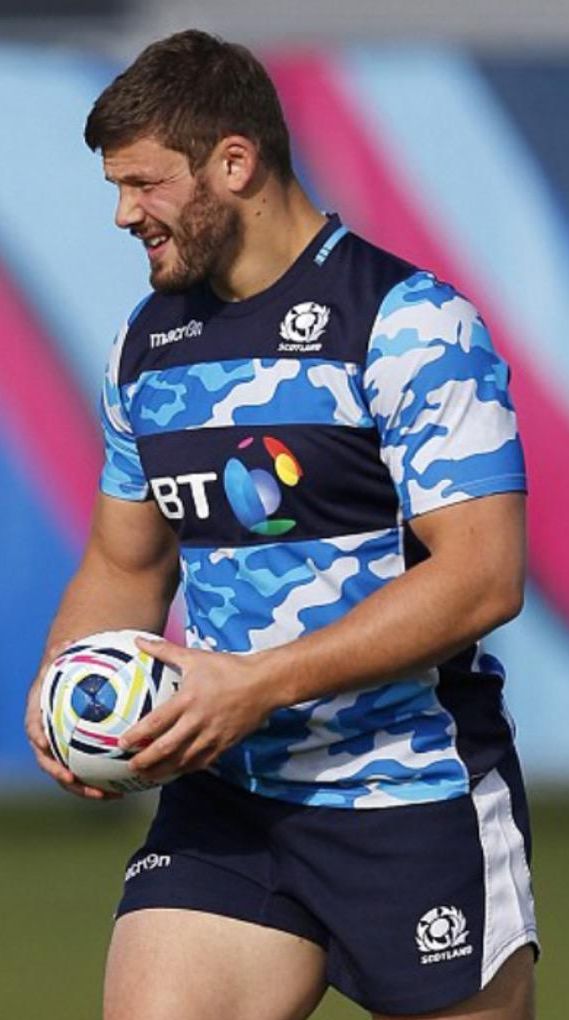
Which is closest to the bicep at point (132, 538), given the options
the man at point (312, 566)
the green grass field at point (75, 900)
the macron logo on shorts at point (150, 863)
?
the man at point (312, 566)

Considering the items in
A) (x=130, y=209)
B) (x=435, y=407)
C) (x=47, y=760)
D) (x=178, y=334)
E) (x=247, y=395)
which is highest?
(x=130, y=209)

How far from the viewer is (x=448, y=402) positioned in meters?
4.99

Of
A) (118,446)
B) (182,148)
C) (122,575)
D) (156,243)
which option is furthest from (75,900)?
(182,148)

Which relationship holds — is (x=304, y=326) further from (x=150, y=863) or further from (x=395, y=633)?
(x=150, y=863)

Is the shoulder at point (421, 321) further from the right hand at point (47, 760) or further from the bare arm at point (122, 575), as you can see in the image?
the right hand at point (47, 760)

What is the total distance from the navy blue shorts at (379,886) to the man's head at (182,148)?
1.00m

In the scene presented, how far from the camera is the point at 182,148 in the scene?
5.16 metres

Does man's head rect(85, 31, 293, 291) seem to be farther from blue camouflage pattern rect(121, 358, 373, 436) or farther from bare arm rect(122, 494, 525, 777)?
bare arm rect(122, 494, 525, 777)

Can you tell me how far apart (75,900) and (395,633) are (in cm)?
457

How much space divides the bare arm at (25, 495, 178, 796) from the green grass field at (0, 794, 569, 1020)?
7.50ft

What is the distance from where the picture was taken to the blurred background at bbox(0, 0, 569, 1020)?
10.2 meters

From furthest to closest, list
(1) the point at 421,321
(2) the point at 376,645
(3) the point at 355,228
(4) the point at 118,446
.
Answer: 1. (3) the point at 355,228
2. (4) the point at 118,446
3. (1) the point at 421,321
4. (2) the point at 376,645

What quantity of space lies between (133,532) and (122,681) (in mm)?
695

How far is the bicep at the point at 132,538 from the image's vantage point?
18.3 ft
